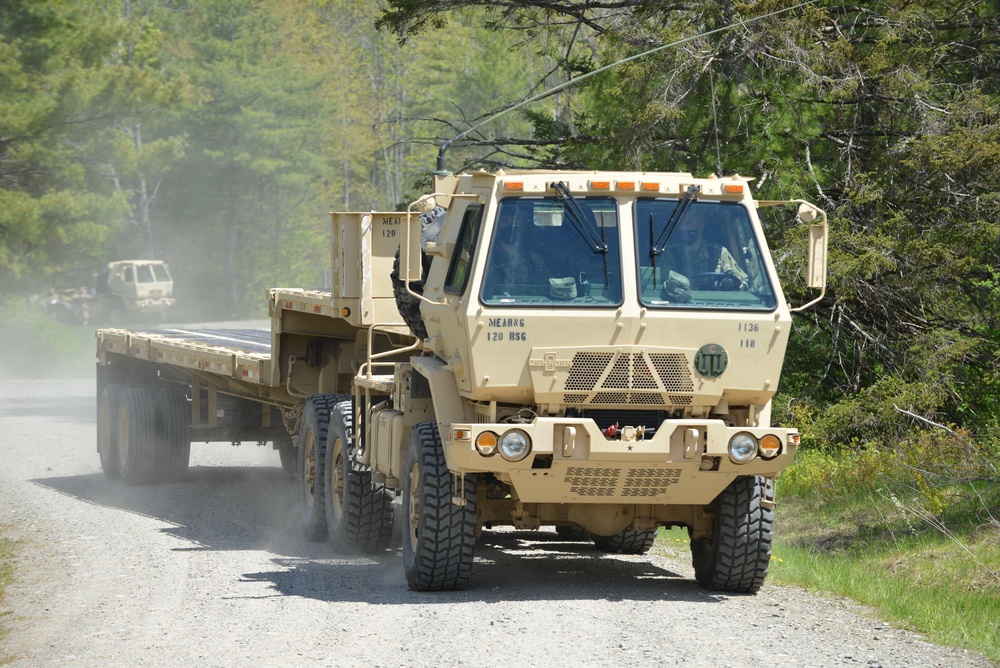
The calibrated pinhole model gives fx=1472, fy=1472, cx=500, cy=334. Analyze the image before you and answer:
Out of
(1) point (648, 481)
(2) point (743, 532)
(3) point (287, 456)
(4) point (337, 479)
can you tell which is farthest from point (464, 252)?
(3) point (287, 456)

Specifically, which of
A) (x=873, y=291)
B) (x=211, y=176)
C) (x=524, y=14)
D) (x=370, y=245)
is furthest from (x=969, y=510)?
(x=211, y=176)

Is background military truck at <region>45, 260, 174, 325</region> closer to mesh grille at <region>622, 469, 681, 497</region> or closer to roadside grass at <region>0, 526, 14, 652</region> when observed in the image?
roadside grass at <region>0, 526, 14, 652</region>

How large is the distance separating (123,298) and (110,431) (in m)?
36.8

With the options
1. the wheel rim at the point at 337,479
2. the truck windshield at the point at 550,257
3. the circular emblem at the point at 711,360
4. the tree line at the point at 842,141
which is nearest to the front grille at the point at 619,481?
the circular emblem at the point at 711,360

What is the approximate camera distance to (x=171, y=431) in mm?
15016

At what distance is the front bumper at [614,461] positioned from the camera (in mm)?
8328

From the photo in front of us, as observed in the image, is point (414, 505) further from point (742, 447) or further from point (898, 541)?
point (898, 541)

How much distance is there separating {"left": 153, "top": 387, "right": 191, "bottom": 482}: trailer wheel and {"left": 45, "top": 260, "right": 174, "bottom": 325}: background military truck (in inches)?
1458

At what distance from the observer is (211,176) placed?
59.4 metres

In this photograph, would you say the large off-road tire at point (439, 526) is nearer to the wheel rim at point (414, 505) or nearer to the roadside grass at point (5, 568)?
the wheel rim at point (414, 505)

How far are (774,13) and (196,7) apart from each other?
53.4 metres

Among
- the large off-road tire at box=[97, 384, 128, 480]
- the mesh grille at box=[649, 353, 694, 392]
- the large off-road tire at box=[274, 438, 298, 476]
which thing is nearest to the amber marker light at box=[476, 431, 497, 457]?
the mesh grille at box=[649, 353, 694, 392]

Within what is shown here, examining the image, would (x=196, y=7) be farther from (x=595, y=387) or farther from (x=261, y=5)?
(x=595, y=387)

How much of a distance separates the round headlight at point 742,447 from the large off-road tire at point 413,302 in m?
2.40
